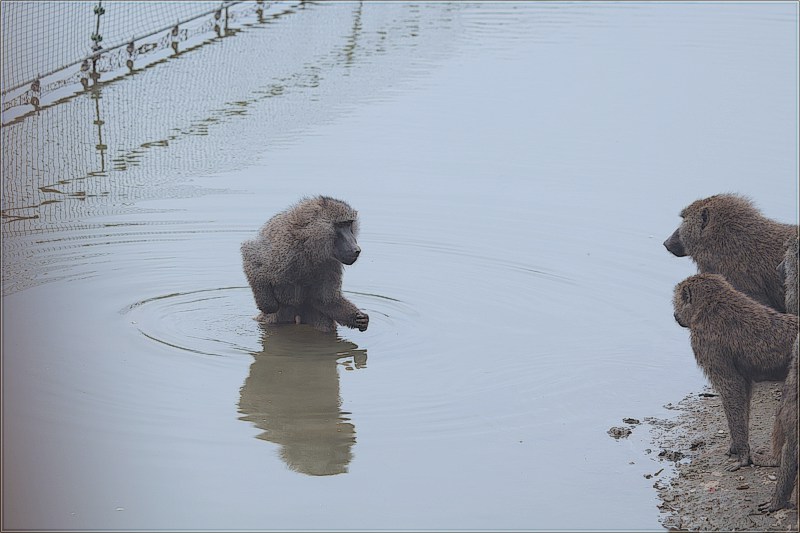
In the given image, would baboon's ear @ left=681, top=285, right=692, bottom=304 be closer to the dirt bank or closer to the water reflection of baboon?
the dirt bank

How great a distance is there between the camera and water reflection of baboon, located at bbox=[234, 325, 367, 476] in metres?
6.96

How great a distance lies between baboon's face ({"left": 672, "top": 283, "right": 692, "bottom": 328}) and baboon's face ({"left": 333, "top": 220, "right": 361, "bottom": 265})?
9.34 ft

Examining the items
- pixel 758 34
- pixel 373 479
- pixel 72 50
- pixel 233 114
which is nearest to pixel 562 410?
pixel 373 479

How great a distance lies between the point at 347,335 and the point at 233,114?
821 centimetres

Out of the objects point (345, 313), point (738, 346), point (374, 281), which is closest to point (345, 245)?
point (345, 313)

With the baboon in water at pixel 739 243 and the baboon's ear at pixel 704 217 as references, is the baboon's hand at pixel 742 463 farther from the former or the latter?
the baboon's ear at pixel 704 217

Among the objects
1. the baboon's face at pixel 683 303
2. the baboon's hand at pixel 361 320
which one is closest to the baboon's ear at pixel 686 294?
the baboon's face at pixel 683 303

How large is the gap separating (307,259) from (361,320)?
0.69 m

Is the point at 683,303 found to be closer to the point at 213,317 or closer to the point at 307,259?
the point at 307,259

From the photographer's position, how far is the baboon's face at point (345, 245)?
902 centimetres

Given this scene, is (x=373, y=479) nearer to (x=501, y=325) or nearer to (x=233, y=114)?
(x=501, y=325)

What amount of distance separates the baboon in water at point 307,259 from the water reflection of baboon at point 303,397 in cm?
29

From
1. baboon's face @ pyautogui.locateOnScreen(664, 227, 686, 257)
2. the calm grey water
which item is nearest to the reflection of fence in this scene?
the calm grey water

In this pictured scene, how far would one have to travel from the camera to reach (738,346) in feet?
21.9
